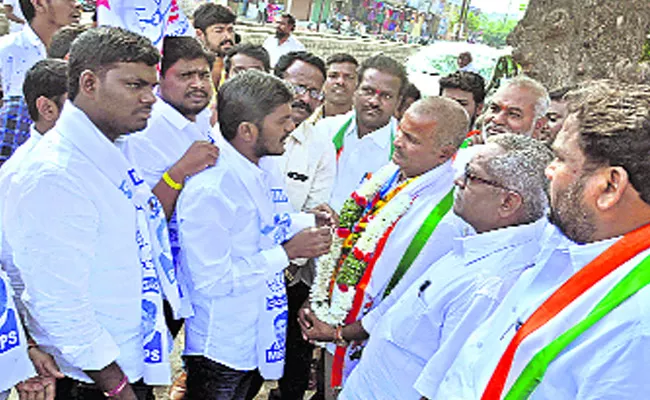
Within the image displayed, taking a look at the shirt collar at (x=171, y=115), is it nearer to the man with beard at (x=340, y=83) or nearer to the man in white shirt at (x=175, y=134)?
the man in white shirt at (x=175, y=134)

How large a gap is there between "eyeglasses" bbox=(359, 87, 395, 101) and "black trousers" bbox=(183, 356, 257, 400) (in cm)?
186

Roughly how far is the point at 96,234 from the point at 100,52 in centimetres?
61

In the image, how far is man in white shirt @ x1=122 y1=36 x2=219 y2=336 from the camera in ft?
8.31

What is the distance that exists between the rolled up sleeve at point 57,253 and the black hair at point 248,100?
87 centimetres

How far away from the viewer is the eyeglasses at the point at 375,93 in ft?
12.0

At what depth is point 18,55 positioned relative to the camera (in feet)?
12.1

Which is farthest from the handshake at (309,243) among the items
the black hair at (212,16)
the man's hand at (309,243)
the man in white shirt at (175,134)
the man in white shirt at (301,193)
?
the black hair at (212,16)

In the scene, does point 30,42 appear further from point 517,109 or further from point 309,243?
point 517,109

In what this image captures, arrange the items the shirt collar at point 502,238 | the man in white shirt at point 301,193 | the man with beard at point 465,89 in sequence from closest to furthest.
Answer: the shirt collar at point 502,238
the man in white shirt at point 301,193
the man with beard at point 465,89

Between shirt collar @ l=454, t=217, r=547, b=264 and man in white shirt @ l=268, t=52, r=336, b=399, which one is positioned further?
man in white shirt @ l=268, t=52, r=336, b=399

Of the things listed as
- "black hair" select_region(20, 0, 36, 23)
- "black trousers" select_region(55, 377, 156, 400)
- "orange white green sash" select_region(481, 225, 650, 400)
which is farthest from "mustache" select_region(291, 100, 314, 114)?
"orange white green sash" select_region(481, 225, 650, 400)

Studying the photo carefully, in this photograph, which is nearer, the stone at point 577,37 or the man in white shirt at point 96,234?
the man in white shirt at point 96,234

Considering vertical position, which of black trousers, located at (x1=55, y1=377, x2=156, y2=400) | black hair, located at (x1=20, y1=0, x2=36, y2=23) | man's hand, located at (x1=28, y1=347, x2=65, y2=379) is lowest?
black trousers, located at (x1=55, y1=377, x2=156, y2=400)

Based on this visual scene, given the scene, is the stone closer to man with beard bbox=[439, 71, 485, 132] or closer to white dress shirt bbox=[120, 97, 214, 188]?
man with beard bbox=[439, 71, 485, 132]
